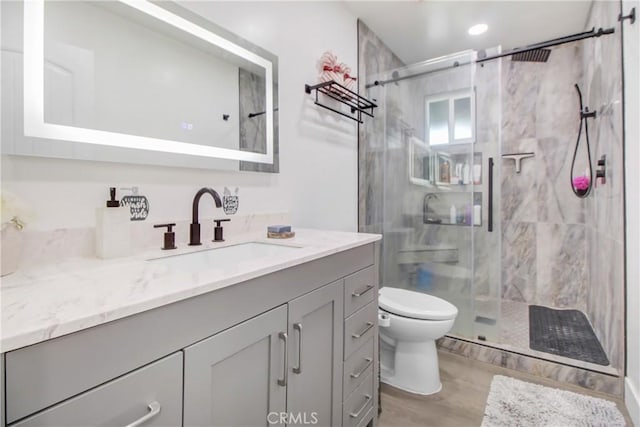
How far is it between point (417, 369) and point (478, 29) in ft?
8.72

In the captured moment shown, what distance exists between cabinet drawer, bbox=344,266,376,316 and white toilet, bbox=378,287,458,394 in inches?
17.7

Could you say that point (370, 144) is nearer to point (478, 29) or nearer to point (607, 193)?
point (478, 29)

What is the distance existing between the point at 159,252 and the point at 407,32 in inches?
103

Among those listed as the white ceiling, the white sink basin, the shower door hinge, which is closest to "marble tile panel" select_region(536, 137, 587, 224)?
the white ceiling

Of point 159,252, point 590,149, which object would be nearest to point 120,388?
point 159,252

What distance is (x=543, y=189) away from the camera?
2.95 meters

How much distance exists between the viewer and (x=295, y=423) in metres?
0.97

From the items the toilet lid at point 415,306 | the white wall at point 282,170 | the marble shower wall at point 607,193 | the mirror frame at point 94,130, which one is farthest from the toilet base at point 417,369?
the mirror frame at point 94,130

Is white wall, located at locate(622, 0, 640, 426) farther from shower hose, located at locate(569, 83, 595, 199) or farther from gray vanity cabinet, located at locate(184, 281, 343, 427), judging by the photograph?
gray vanity cabinet, located at locate(184, 281, 343, 427)

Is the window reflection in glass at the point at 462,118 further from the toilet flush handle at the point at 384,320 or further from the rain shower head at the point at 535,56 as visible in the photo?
the toilet flush handle at the point at 384,320

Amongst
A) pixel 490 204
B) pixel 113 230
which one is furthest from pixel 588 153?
pixel 113 230

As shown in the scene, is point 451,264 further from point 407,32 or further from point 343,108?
point 407,32

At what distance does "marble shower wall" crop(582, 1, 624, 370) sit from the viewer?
1.75 metres

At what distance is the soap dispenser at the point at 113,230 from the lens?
93cm
